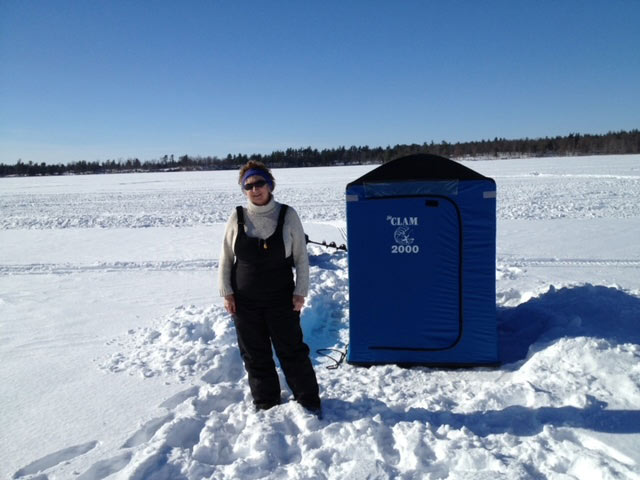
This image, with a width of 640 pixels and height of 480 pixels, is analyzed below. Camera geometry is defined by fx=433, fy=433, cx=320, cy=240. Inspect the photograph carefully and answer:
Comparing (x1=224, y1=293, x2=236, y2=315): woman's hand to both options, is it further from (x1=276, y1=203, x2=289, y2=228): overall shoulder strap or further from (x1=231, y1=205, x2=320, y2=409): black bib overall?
(x1=276, y1=203, x2=289, y2=228): overall shoulder strap

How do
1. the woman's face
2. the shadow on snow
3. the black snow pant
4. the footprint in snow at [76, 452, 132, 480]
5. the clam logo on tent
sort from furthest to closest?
1. the clam logo on tent
2. the shadow on snow
3. the black snow pant
4. the woman's face
5. the footprint in snow at [76, 452, 132, 480]

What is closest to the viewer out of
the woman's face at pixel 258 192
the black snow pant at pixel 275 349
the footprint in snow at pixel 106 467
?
the footprint in snow at pixel 106 467

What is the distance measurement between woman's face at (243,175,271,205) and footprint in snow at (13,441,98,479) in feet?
6.22

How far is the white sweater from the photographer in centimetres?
302

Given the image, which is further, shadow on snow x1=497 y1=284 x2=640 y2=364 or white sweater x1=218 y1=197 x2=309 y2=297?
shadow on snow x1=497 y1=284 x2=640 y2=364

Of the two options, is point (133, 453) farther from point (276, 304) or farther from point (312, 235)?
point (312, 235)

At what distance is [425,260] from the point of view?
3707 mm

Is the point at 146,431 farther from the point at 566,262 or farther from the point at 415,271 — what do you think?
the point at 566,262

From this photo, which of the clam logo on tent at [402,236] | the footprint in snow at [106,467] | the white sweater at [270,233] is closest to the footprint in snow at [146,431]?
the footprint in snow at [106,467]

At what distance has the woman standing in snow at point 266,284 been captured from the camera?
3008 mm

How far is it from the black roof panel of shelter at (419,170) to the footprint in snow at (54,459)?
2.72 m

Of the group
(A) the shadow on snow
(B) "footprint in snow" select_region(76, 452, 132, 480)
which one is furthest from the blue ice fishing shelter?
(B) "footprint in snow" select_region(76, 452, 132, 480)

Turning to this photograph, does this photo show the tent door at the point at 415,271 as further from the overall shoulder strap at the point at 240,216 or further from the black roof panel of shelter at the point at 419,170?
the overall shoulder strap at the point at 240,216

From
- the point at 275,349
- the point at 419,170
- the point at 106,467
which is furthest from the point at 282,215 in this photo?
the point at 106,467
